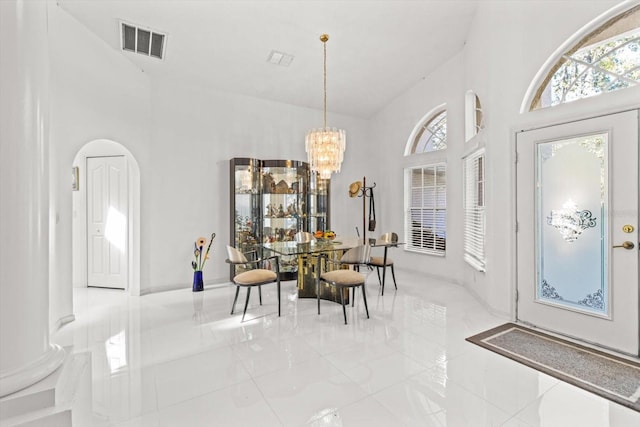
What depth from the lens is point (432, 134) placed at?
19.3 feet

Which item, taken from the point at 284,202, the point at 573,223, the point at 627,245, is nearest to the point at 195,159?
the point at 284,202

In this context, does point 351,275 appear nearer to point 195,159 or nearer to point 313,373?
point 313,373

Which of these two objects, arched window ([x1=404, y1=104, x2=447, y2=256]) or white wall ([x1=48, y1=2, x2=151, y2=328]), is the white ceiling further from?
arched window ([x1=404, y1=104, x2=447, y2=256])

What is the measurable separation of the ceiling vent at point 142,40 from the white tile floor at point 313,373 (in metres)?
3.34

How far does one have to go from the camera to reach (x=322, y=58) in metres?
4.62

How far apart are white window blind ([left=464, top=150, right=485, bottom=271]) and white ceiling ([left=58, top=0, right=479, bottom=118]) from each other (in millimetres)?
1762

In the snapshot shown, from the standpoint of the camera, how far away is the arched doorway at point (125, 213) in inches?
184

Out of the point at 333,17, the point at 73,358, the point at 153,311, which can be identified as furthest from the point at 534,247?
the point at 153,311

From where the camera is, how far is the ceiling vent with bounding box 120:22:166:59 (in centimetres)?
381

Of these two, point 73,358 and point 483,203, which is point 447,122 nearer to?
point 483,203

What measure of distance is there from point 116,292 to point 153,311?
1.44m

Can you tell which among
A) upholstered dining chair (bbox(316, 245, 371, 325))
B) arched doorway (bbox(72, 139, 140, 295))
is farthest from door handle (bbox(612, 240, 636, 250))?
arched doorway (bbox(72, 139, 140, 295))

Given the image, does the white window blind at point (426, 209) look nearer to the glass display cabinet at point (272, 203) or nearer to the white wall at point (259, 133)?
the white wall at point (259, 133)

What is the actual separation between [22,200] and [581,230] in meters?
3.97
